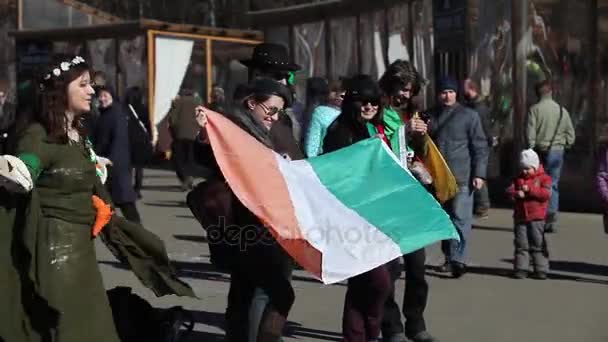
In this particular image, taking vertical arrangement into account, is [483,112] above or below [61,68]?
below

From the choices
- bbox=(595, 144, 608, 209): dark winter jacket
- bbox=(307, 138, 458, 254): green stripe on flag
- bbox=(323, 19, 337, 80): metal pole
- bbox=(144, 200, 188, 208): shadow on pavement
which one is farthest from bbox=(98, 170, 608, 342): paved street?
bbox=(323, 19, 337, 80): metal pole

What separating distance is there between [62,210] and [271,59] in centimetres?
183

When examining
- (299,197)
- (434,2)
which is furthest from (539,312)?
(434,2)

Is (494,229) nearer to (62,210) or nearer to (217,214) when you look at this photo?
(217,214)

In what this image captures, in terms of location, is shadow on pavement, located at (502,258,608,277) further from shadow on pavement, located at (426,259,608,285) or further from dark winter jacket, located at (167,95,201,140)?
dark winter jacket, located at (167,95,201,140)

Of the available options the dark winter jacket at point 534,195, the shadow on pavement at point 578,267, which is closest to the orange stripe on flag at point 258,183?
the dark winter jacket at point 534,195

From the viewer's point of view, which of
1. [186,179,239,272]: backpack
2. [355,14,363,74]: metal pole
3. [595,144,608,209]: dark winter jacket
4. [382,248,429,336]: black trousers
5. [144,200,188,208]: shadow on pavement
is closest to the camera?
[186,179,239,272]: backpack

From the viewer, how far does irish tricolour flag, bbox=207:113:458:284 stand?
6.43 metres

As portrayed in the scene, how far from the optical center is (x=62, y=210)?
6.07 m

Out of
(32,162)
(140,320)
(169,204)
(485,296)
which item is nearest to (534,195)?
(485,296)

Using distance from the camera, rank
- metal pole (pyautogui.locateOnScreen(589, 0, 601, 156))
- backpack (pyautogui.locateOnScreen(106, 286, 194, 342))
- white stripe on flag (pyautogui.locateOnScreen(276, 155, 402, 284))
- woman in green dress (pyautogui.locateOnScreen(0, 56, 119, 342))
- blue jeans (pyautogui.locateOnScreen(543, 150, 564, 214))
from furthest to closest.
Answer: metal pole (pyautogui.locateOnScreen(589, 0, 601, 156)) → blue jeans (pyautogui.locateOnScreen(543, 150, 564, 214)) → backpack (pyautogui.locateOnScreen(106, 286, 194, 342)) → white stripe on flag (pyautogui.locateOnScreen(276, 155, 402, 284)) → woman in green dress (pyautogui.locateOnScreen(0, 56, 119, 342))

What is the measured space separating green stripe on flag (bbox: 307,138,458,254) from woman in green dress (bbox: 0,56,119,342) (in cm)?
132

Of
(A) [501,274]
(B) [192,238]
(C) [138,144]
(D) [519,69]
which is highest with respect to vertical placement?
(D) [519,69]

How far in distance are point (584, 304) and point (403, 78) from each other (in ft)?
8.66
